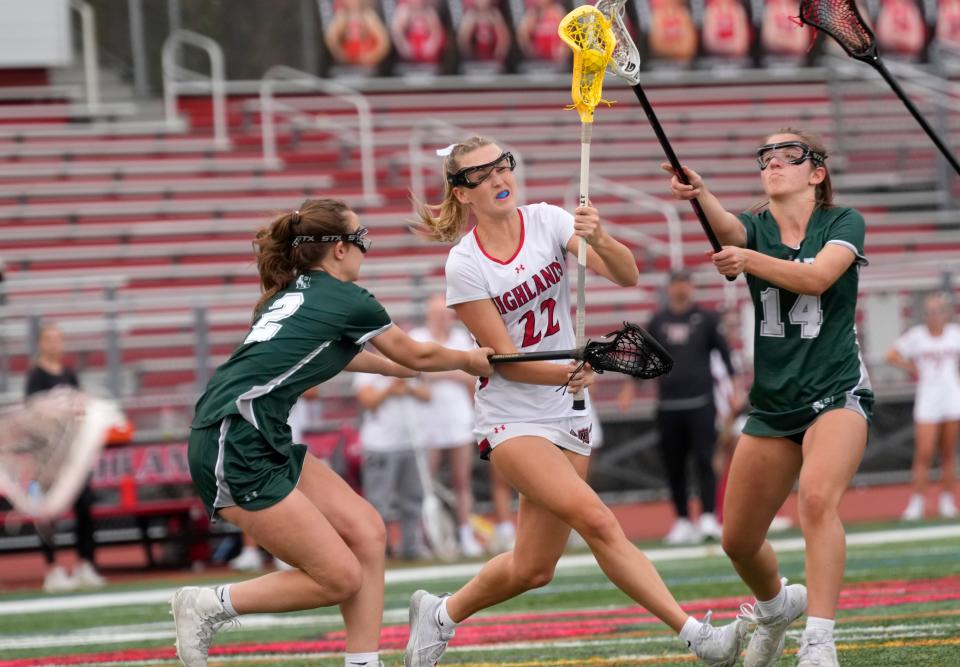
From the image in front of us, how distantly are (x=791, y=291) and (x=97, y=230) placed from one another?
45.2 ft

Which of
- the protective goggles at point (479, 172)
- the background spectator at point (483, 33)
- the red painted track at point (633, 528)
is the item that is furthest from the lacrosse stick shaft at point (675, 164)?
the background spectator at point (483, 33)

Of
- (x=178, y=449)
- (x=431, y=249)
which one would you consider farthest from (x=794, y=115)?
(x=178, y=449)

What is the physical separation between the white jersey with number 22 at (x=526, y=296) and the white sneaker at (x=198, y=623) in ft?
4.10

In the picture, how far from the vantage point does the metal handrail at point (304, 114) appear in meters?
20.4

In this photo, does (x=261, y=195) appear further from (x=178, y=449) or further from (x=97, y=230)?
(x=178, y=449)

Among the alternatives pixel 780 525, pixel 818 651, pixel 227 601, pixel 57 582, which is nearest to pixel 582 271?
pixel 818 651

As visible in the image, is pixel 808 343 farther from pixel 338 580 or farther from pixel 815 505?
pixel 338 580

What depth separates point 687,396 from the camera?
A: 13453 mm

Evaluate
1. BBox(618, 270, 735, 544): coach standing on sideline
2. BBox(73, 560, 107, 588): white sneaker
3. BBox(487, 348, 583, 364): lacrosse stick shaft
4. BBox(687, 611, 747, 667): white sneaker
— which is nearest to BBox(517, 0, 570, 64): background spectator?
BBox(618, 270, 735, 544): coach standing on sideline

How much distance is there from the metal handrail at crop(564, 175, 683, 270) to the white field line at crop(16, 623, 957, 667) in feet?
35.8

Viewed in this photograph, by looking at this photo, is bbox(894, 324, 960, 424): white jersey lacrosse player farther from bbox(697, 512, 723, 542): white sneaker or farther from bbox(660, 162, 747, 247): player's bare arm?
bbox(660, 162, 747, 247): player's bare arm

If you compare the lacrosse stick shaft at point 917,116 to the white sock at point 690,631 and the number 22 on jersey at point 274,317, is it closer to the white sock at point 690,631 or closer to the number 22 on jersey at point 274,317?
the white sock at point 690,631

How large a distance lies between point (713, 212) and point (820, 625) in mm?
1678

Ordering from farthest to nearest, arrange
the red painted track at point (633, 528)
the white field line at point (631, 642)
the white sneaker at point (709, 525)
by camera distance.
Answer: the red painted track at point (633, 528) → the white sneaker at point (709, 525) → the white field line at point (631, 642)
